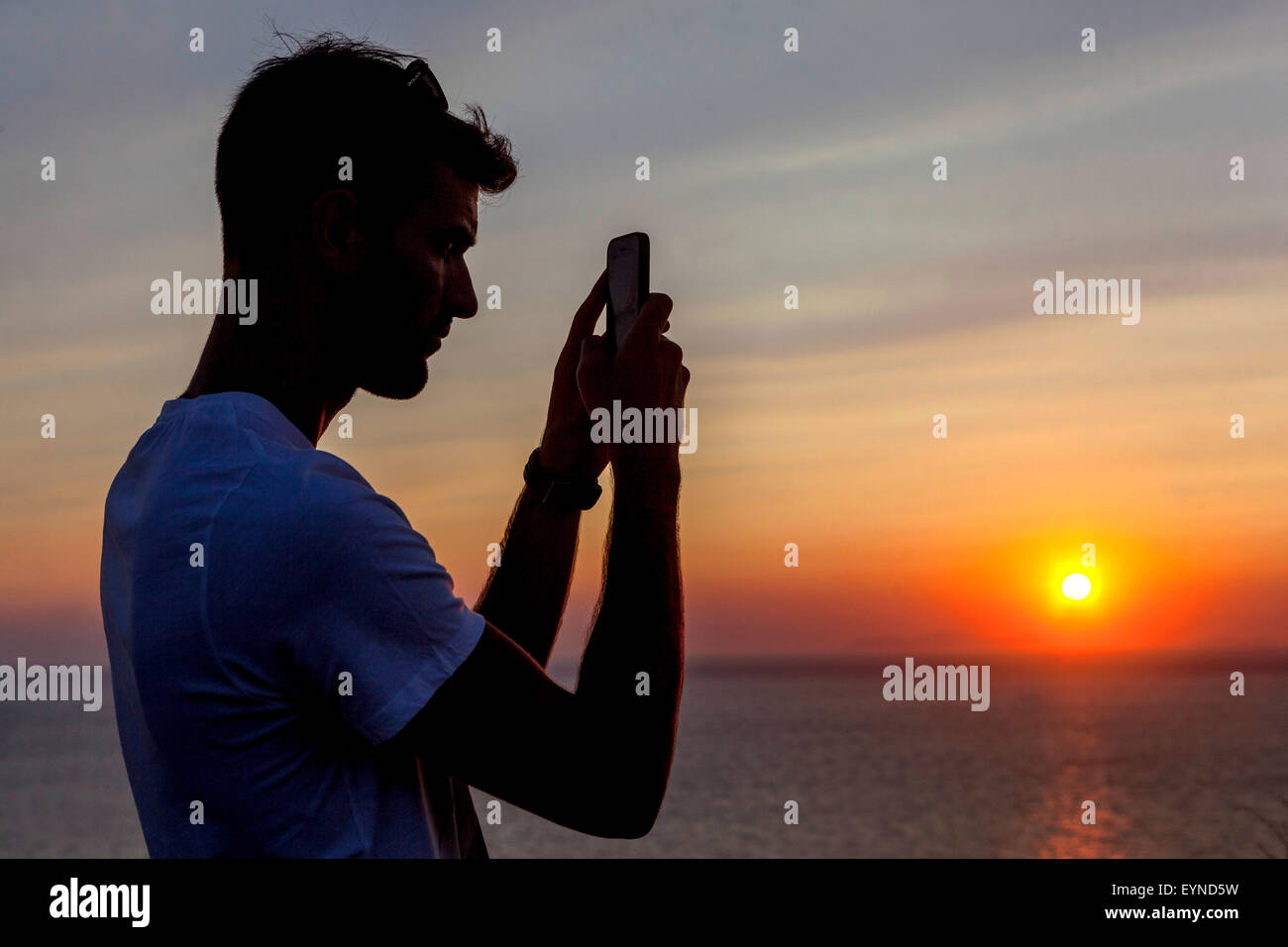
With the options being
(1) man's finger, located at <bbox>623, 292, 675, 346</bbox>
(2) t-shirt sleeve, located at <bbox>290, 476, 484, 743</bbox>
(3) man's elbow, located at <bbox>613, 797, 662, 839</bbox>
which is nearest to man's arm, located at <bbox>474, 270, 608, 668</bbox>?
(1) man's finger, located at <bbox>623, 292, 675, 346</bbox>

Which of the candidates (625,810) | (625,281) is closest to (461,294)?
(625,281)

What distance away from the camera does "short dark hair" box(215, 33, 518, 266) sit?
202 centimetres

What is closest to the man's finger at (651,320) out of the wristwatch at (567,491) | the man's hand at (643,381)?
the man's hand at (643,381)

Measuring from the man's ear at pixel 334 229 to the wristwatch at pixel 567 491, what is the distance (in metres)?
0.86

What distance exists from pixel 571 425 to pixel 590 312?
273 millimetres

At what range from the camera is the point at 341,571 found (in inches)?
62.1

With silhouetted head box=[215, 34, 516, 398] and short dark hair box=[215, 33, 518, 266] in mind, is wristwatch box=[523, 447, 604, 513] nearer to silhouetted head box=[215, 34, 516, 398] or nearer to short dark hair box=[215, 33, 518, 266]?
silhouetted head box=[215, 34, 516, 398]

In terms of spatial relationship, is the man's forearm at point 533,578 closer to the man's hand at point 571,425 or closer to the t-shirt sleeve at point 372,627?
the man's hand at point 571,425

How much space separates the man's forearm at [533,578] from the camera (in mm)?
2543

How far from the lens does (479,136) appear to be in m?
2.19

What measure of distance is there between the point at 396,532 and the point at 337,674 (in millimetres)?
208

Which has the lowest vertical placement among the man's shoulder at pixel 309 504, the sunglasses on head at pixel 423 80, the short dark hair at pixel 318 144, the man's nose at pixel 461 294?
the man's shoulder at pixel 309 504
